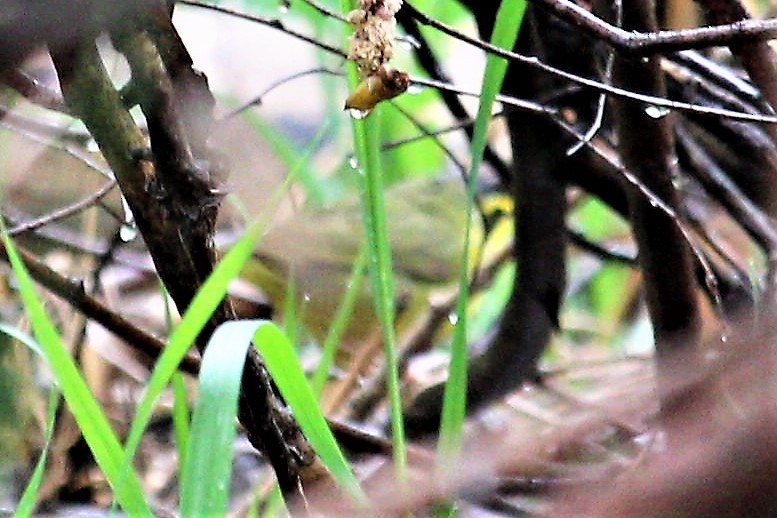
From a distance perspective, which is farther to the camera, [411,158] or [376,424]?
[411,158]

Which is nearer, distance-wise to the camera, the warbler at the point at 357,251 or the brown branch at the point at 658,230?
the brown branch at the point at 658,230

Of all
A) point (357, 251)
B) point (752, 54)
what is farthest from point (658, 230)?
point (357, 251)

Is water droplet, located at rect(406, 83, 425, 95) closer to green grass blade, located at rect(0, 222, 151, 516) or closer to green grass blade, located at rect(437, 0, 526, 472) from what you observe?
green grass blade, located at rect(437, 0, 526, 472)

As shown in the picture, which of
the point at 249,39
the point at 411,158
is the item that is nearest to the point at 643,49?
the point at 411,158

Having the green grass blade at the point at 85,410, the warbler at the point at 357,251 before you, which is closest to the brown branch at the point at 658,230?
the green grass blade at the point at 85,410

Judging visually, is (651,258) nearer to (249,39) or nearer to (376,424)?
(376,424)

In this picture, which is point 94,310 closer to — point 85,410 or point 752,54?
point 85,410

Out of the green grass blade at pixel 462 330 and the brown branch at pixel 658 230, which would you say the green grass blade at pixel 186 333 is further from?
the brown branch at pixel 658 230
